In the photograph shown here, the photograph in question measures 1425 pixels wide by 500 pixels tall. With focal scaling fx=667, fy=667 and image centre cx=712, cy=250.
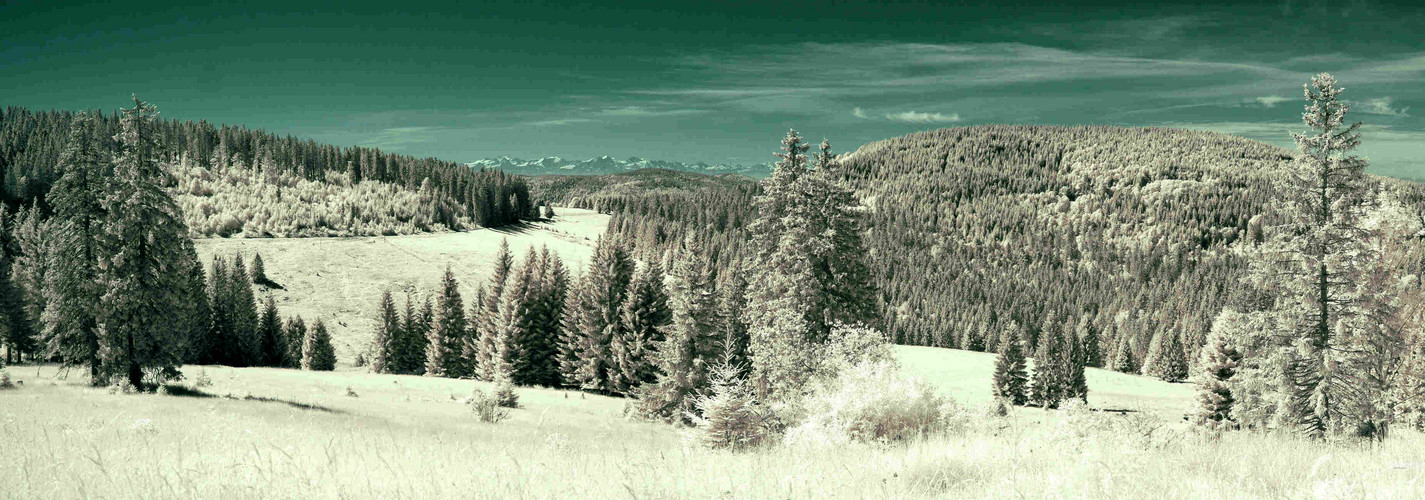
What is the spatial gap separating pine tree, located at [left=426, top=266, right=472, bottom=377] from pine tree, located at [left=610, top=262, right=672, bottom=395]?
62.9ft

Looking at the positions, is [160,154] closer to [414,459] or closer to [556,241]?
[414,459]

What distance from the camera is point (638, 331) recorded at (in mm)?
42781

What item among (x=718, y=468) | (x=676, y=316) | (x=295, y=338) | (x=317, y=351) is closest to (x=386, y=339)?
(x=317, y=351)

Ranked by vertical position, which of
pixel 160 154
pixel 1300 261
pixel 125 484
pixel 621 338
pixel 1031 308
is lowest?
pixel 1031 308

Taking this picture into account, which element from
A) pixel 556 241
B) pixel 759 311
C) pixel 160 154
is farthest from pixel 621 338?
pixel 556 241

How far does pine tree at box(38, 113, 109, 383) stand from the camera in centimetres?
2658

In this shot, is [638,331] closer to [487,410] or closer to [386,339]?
[487,410]

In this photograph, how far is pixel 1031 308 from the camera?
199000mm

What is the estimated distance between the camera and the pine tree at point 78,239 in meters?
26.6

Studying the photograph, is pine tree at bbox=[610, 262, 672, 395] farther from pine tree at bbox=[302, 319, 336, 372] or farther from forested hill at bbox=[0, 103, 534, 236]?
forested hill at bbox=[0, 103, 534, 236]

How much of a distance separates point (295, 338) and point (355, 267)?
115 ft

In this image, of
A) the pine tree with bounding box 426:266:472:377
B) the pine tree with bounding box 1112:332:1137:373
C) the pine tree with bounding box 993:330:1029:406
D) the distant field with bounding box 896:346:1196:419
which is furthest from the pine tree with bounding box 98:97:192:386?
the pine tree with bounding box 1112:332:1137:373

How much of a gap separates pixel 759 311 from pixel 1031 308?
651 feet

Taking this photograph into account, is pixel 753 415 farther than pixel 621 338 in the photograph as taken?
No
